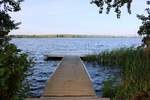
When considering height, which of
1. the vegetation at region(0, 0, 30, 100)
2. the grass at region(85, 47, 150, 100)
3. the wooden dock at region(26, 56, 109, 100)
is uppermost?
the vegetation at region(0, 0, 30, 100)

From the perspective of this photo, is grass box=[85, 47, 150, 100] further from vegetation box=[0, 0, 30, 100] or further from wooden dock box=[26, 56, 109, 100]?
vegetation box=[0, 0, 30, 100]

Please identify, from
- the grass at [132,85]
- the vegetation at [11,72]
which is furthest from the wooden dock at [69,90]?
the vegetation at [11,72]

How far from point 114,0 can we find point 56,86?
13.4ft

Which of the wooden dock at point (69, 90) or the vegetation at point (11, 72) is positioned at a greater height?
the vegetation at point (11, 72)

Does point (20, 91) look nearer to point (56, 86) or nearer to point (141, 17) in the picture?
point (56, 86)

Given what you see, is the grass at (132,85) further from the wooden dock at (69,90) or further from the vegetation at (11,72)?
the vegetation at (11,72)

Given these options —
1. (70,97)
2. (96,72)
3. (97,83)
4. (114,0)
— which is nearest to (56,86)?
(70,97)

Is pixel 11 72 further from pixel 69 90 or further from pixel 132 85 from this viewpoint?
pixel 69 90

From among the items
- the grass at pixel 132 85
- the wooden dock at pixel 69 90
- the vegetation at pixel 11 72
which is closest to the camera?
the vegetation at pixel 11 72

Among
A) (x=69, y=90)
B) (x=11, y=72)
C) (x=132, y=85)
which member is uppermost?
(x=11, y=72)

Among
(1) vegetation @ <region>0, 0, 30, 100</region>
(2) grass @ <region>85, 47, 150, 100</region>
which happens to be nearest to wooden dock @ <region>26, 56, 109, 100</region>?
(2) grass @ <region>85, 47, 150, 100</region>

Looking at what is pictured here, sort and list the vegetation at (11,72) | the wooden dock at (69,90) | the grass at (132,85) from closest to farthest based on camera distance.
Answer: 1. the vegetation at (11,72)
2. the grass at (132,85)
3. the wooden dock at (69,90)

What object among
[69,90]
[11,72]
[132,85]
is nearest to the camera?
[11,72]

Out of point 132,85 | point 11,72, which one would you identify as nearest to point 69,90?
point 132,85
